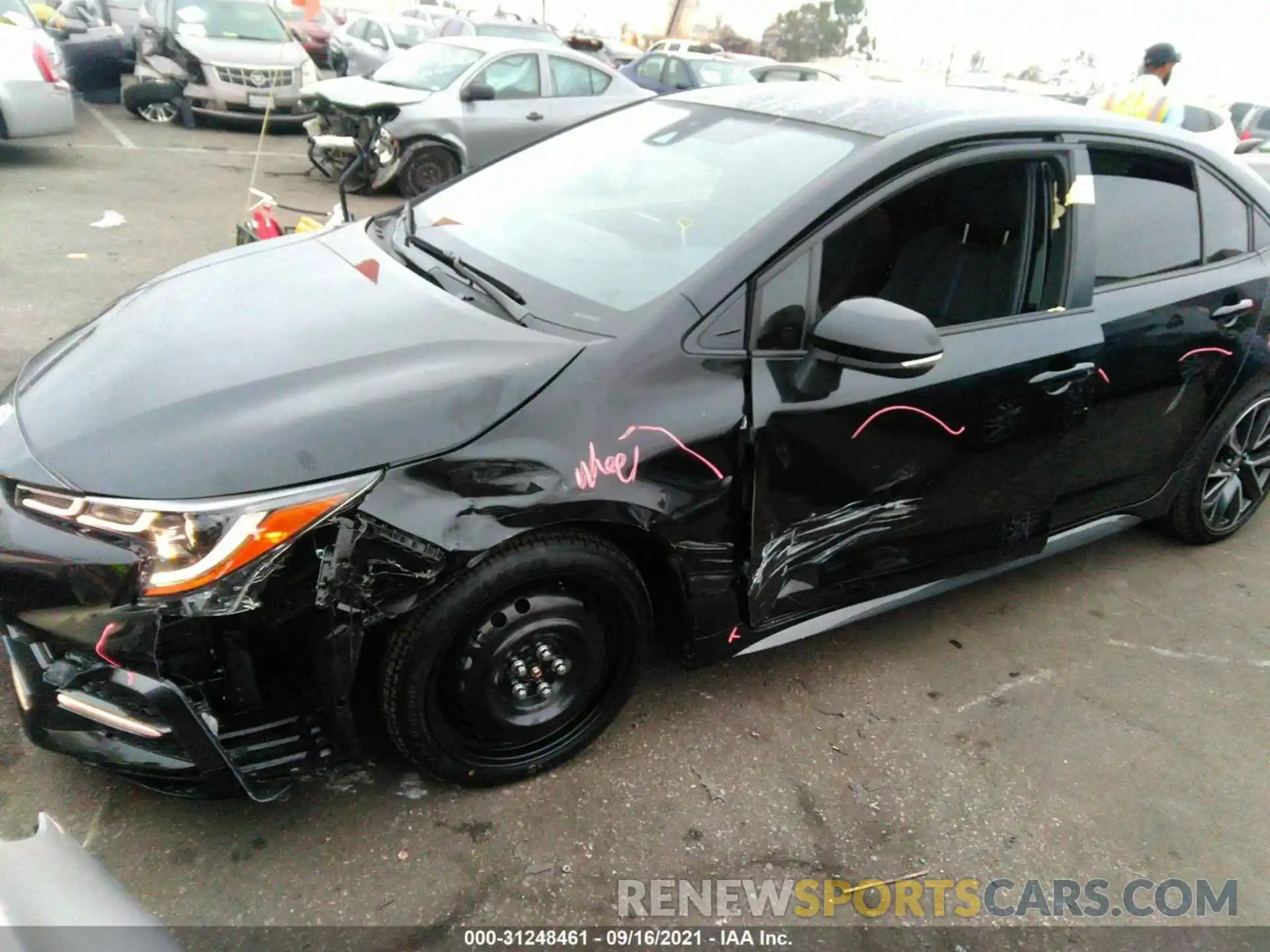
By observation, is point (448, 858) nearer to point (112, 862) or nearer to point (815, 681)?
point (112, 862)

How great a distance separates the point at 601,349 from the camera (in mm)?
2121

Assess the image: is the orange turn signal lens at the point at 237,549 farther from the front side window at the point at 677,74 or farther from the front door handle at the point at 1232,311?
the front side window at the point at 677,74

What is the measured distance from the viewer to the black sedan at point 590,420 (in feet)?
6.02

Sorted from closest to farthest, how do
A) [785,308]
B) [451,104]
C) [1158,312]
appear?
[785,308] < [1158,312] < [451,104]

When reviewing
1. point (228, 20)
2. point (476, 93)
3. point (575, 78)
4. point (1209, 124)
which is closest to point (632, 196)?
point (476, 93)

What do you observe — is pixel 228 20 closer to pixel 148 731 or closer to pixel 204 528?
pixel 204 528

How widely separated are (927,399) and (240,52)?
10.8 metres

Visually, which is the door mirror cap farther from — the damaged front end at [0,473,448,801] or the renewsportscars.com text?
the renewsportscars.com text

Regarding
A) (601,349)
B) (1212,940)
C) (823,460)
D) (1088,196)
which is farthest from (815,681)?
(1088,196)

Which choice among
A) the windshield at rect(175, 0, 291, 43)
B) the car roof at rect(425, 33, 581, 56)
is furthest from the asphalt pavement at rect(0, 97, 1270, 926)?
the windshield at rect(175, 0, 291, 43)

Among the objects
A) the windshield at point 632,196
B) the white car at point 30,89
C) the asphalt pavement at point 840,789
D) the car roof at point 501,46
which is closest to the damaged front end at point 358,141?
the car roof at point 501,46

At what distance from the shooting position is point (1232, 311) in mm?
3234

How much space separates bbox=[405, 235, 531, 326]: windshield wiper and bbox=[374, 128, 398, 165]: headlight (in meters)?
5.95

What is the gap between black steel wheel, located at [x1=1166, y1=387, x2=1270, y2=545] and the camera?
3.51 m
